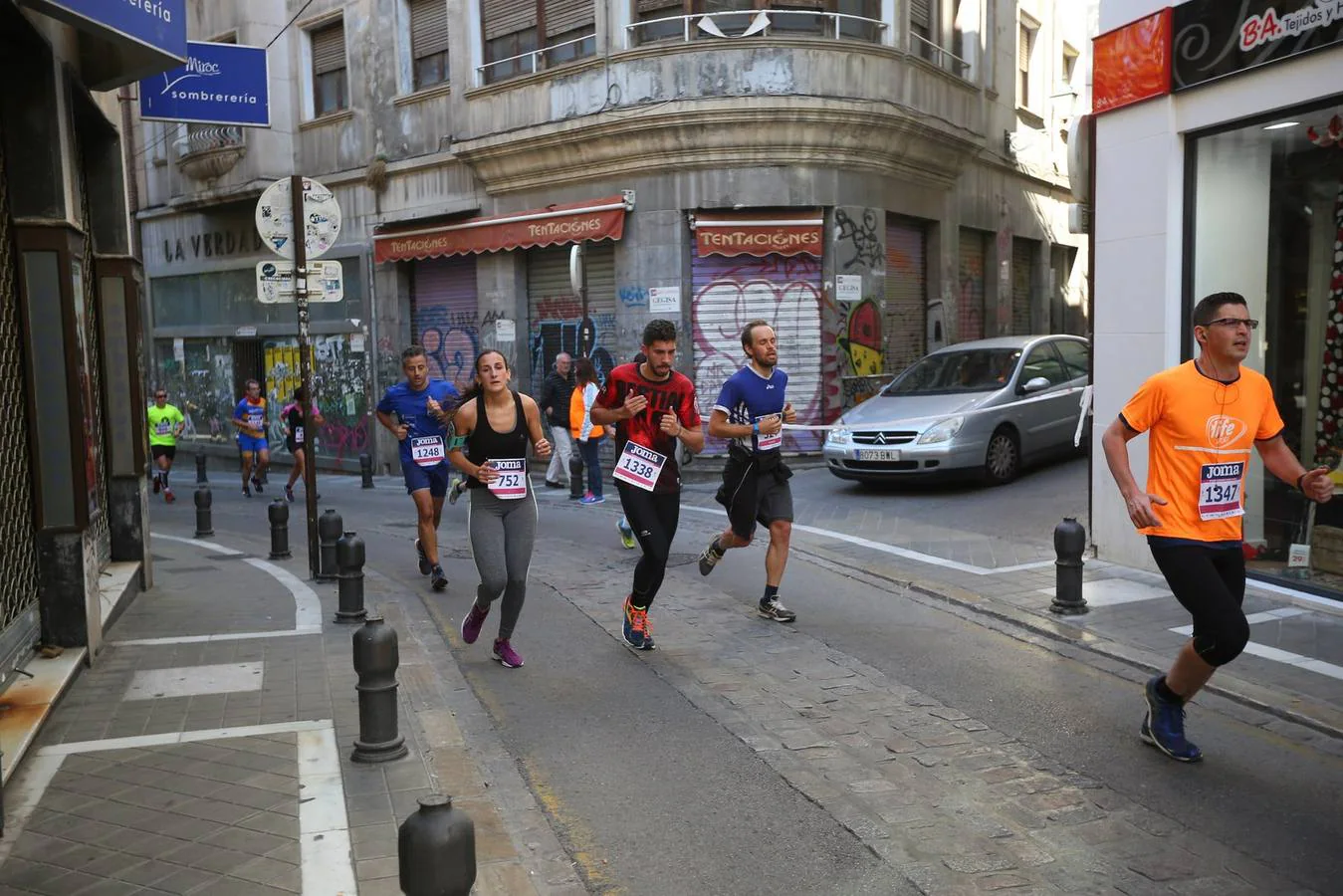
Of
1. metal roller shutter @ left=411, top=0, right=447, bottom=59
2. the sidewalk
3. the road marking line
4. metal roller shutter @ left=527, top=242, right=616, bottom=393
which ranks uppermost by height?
metal roller shutter @ left=411, top=0, right=447, bottom=59

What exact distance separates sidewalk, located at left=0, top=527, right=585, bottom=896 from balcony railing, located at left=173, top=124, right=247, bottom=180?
17809 millimetres

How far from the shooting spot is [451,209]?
1952cm

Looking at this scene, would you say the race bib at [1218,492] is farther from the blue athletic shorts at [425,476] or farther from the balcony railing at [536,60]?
the balcony railing at [536,60]

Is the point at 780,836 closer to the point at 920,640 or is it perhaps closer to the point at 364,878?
the point at 364,878

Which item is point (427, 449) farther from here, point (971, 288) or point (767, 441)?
point (971, 288)

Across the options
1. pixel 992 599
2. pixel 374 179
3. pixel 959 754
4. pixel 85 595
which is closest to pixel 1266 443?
pixel 959 754

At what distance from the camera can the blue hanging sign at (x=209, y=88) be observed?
954 centimetres

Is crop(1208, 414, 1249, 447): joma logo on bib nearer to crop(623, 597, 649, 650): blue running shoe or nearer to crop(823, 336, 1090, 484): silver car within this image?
crop(623, 597, 649, 650): blue running shoe

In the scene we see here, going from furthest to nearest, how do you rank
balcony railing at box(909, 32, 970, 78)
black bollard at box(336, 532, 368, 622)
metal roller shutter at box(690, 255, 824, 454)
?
1. balcony railing at box(909, 32, 970, 78)
2. metal roller shutter at box(690, 255, 824, 454)
3. black bollard at box(336, 532, 368, 622)

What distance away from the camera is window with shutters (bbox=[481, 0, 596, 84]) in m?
17.5

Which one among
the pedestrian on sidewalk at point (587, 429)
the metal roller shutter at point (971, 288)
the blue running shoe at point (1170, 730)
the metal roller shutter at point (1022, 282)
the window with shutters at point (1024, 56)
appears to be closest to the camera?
the blue running shoe at point (1170, 730)

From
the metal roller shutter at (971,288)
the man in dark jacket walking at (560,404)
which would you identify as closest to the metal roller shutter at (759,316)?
the man in dark jacket walking at (560,404)

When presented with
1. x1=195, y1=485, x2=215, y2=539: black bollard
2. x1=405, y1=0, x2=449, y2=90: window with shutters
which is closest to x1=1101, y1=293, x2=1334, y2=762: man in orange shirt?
x1=195, y1=485, x2=215, y2=539: black bollard

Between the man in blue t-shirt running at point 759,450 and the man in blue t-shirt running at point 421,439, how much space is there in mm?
2560
